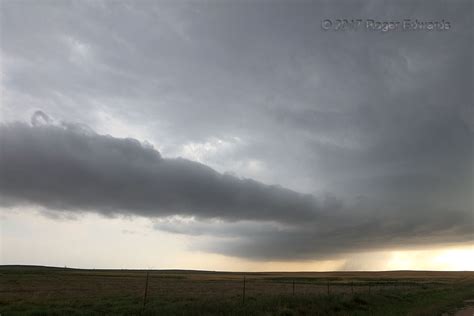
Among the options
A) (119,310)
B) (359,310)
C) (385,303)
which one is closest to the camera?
(119,310)

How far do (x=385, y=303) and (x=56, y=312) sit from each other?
24372 mm

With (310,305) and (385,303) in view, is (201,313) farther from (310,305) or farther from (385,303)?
(385,303)

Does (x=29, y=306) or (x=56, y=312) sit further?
(x=29, y=306)

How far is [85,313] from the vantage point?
20.8 m

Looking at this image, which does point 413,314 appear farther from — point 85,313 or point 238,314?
point 85,313

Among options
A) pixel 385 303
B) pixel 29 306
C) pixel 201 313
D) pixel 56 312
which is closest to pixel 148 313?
pixel 201 313

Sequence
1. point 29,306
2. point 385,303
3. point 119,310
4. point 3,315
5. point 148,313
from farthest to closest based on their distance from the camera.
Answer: point 385,303 < point 29,306 < point 119,310 < point 148,313 < point 3,315

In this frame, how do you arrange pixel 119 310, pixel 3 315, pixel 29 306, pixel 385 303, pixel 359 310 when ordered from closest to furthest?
pixel 3 315 → pixel 119 310 → pixel 29 306 → pixel 359 310 → pixel 385 303

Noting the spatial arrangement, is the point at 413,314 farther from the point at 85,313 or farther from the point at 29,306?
the point at 29,306

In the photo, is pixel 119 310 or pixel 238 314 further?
pixel 119 310

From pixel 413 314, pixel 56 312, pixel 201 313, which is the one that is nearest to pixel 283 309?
pixel 201 313

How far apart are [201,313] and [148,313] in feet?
8.93

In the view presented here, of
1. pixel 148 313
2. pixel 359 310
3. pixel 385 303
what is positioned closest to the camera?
pixel 148 313

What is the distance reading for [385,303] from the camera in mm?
31828
